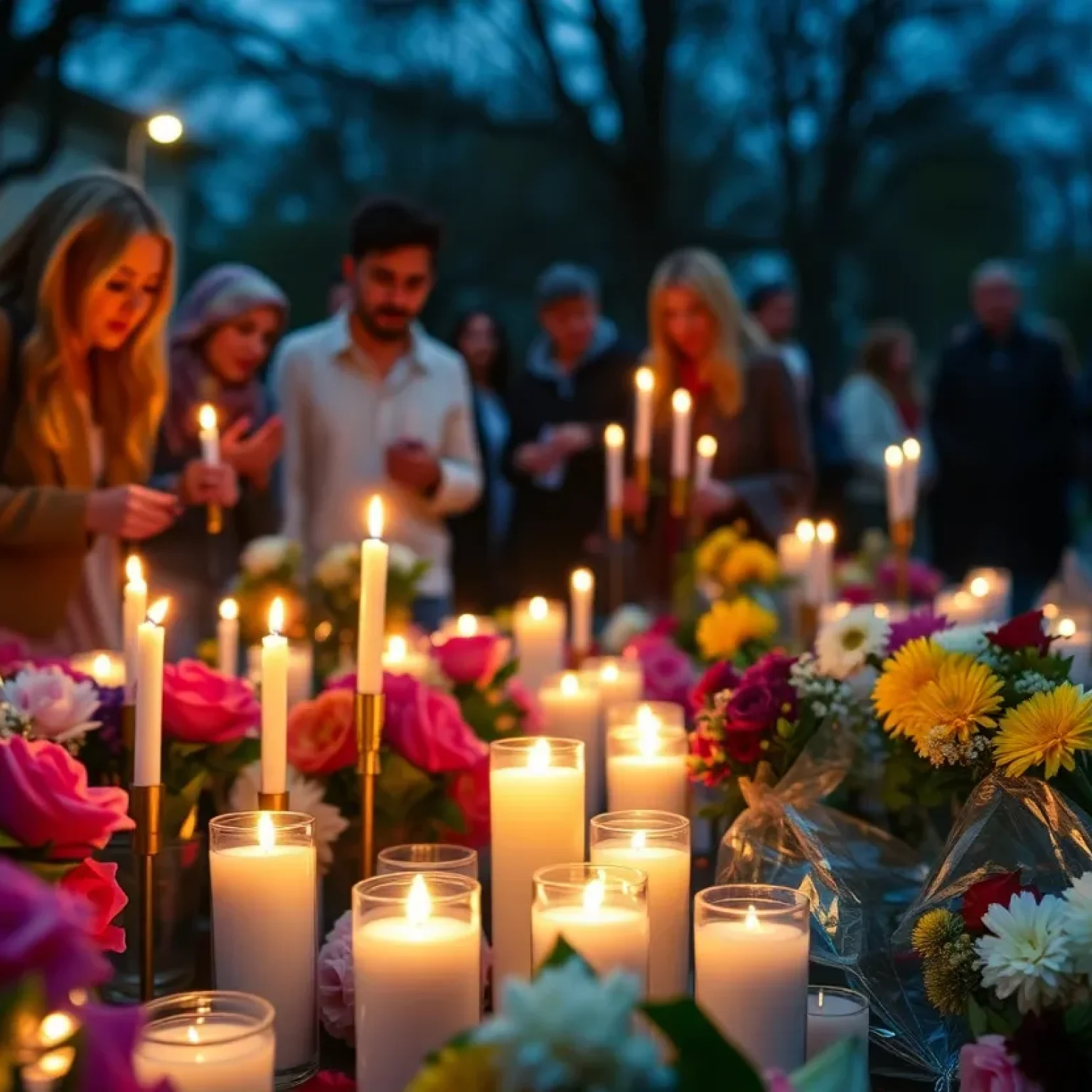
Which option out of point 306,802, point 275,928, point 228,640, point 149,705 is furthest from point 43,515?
point 275,928

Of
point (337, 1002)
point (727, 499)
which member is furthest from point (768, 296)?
point (337, 1002)

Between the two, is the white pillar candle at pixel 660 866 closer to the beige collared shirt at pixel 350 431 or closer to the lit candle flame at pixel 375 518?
the lit candle flame at pixel 375 518

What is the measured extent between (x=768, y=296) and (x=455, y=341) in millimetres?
1389

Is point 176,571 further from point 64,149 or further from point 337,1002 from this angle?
point 64,149

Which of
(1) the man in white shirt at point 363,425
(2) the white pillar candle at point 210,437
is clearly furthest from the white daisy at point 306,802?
(1) the man in white shirt at point 363,425

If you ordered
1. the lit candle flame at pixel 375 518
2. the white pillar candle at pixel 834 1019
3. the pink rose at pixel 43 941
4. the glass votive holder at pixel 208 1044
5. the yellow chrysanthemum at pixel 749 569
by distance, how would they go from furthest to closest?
the yellow chrysanthemum at pixel 749 569 → the lit candle flame at pixel 375 518 → the white pillar candle at pixel 834 1019 → the glass votive holder at pixel 208 1044 → the pink rose at pixel 43 941

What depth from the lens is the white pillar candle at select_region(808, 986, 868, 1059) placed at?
1436mm

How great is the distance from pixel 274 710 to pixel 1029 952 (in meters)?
0.78

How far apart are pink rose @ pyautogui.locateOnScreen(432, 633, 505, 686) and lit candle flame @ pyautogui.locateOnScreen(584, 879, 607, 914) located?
1.08 m

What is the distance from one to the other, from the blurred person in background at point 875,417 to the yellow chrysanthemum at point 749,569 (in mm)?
→ 3535

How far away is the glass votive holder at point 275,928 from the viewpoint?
4.75 feet

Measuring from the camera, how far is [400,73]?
43.9 feet

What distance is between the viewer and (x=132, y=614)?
1.76 metres

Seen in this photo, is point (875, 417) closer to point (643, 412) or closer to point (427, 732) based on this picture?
point (643, 412)
